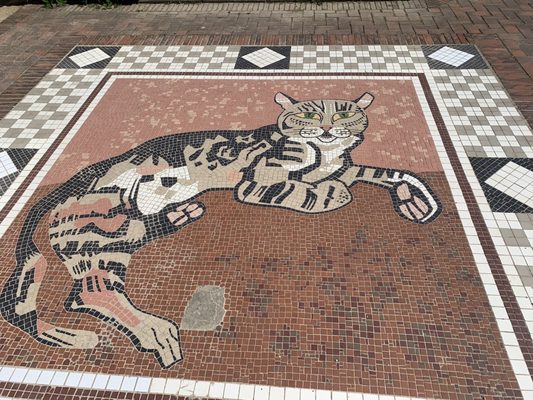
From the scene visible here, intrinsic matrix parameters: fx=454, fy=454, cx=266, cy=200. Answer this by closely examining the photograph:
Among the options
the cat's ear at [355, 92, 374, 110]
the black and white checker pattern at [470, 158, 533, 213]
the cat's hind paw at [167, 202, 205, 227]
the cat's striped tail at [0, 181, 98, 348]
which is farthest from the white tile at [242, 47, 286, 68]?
the cat's striped tail at [0, 181, 98, 348]

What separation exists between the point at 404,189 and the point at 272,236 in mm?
1454

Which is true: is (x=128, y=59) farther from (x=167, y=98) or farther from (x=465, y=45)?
(x=465, y=45)

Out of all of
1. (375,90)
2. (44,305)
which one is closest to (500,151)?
(375,90)

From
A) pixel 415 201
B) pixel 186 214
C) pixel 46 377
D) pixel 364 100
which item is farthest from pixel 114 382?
pixel 364 100

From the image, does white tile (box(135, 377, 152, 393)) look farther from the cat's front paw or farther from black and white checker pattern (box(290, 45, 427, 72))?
black and white checker pattern (box(290, 45, 427, 72))

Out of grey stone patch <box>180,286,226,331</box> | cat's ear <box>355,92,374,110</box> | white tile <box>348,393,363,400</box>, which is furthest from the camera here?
cat's ear <box>355,92,374,110</box>

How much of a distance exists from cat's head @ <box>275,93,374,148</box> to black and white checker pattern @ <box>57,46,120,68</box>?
306cm

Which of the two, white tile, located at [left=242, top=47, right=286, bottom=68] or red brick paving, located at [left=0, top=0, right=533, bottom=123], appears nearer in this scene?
white tile, located at [left=242, top=47, right=286, bottom=68]

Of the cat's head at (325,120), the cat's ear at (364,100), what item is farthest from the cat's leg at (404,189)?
the cat's ear at (364,100)

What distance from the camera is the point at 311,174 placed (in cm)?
476

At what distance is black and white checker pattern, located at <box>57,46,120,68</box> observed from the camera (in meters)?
7.01

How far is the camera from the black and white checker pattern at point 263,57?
6.69 metres

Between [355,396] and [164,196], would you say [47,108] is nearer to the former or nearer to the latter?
[164,196]

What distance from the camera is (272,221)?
4.33 meters
